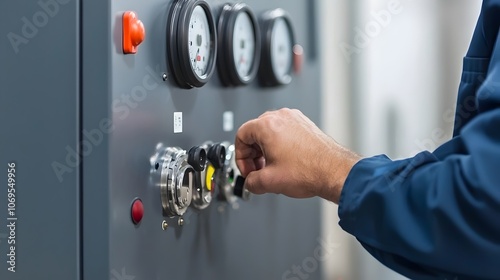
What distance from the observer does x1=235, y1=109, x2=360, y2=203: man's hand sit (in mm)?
899

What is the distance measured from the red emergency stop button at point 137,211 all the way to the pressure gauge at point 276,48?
2.27 feet

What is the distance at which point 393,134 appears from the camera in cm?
248

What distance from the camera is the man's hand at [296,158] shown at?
90 centimetres

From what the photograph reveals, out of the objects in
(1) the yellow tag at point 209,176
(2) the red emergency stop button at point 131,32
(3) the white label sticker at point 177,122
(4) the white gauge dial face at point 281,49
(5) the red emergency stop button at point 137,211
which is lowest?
(5) the red emergency stop button at point 137,211

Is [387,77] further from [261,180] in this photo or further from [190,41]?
[261,180]

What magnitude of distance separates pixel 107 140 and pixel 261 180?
0.28 m

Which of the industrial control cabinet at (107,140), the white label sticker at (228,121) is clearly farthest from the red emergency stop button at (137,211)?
the white label sticker at (228,121)

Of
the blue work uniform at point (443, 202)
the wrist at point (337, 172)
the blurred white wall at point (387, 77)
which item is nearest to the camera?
the blue work uniform at point (443, 202)

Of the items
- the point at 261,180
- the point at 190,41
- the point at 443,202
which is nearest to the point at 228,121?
the point at 190,41

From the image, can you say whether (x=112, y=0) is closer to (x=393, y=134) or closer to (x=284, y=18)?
(x=284, y=18)

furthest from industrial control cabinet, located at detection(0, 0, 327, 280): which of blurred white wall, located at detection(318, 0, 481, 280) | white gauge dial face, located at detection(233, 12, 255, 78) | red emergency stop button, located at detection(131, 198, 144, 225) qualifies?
blurred white wall, located at detection(318, 0, 481, 280)

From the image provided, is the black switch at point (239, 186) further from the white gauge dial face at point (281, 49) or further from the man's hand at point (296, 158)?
the white gauge dial face at point (281, 49)

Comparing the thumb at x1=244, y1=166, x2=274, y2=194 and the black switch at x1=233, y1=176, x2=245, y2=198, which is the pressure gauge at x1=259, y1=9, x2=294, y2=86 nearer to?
the black switch at x1=233, y1=176, x2=245, y2=198

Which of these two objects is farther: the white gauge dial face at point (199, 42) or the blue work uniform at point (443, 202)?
the white gauge dial face at point (199, 42)
